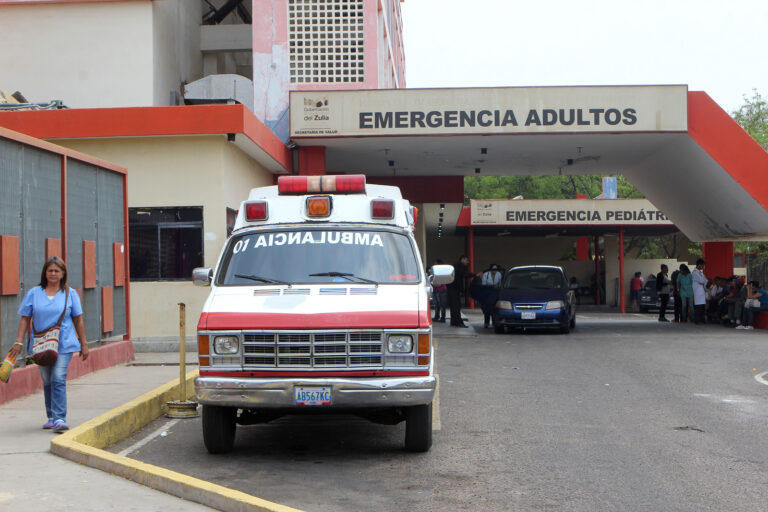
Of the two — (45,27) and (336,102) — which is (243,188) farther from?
(45,27)

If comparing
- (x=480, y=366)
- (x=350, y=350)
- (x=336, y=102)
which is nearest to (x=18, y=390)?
(x=350, y=350)

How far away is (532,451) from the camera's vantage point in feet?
25.4

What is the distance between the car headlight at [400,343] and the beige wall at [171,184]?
1150cm

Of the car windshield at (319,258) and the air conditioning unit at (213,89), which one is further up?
the air conditioning unit at (213,89)

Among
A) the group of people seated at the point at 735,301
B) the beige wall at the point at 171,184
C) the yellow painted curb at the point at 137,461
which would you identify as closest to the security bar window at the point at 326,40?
the beige wall at the point at 171,184

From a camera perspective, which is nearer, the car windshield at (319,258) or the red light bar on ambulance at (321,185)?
the car windshield at (319,258)

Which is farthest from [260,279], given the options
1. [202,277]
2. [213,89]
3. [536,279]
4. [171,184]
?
[213,89]

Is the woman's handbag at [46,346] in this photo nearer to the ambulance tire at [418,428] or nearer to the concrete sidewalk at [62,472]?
the concrete sidewalk at [62,472]

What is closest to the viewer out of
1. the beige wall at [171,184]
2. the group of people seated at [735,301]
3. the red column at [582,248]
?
the beige wall at [171,184]

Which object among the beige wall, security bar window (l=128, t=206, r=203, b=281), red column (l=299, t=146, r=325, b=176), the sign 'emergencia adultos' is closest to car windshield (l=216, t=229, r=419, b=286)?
the beige wall

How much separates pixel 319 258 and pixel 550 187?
59908 millimetres

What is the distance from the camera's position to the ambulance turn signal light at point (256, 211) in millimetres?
8680

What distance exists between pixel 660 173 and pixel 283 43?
1220 cm

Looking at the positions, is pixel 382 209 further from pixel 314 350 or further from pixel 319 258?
pixel 314 350
